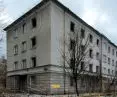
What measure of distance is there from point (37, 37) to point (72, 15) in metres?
7.46

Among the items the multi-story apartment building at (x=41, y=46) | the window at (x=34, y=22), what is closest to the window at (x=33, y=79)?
the multi-story apartment building at (x=41, y=46)

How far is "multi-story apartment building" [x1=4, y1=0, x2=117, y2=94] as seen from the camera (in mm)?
33438

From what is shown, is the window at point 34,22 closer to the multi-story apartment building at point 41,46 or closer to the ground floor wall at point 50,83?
the multi-story apartment building at point 41,46

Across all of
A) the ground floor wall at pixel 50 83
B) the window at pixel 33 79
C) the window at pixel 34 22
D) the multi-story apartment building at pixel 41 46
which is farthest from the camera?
the window at pixel 34 22

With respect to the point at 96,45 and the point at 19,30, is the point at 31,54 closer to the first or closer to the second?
the point at 19,30

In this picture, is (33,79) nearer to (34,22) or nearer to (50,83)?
(50,83)

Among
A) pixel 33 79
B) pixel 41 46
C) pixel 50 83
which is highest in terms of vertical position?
pixel 41 46

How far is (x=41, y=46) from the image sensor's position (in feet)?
115

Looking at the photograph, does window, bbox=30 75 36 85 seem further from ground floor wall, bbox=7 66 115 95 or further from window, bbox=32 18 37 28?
window, bbox=32 18 37 28

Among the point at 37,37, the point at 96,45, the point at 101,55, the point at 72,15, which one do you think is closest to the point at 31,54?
the point at 37,37

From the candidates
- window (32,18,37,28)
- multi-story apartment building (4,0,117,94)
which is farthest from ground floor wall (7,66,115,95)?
window (32,18,37,28)

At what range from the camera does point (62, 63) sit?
35188 millimetres

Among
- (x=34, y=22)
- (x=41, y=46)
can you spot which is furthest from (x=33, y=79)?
(x=34, y=22)

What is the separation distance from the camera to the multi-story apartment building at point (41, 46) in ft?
110
